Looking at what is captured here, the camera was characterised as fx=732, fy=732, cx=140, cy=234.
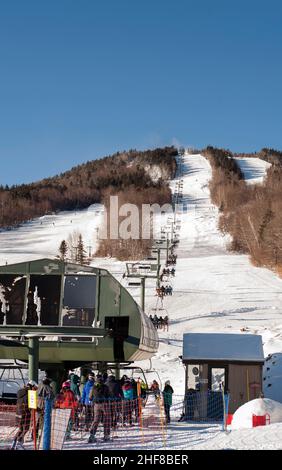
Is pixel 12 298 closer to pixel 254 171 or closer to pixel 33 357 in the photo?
pixel 33 357

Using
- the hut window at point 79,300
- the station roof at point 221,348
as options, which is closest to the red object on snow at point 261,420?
the hut window at point 79,300

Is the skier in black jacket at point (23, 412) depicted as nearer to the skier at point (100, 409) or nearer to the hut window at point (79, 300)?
the skier at point (100, 409)

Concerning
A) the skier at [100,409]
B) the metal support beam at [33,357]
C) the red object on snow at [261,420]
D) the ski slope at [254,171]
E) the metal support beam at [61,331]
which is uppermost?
the ski slope at [254,171]

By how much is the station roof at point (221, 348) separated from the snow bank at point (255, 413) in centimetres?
552

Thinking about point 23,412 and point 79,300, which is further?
point 79,300

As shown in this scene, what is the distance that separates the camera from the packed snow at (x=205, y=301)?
559 inches

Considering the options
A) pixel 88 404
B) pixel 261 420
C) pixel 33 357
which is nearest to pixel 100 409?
pixel 88 404

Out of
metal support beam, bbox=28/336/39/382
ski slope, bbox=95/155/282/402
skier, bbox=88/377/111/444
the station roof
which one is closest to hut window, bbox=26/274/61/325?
skier, bbox=88/377/111/444

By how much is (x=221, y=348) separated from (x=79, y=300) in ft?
17.1

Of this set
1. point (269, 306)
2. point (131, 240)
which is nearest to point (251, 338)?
point (269, 306)

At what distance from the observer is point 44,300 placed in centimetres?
1912

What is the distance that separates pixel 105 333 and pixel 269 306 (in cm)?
3263

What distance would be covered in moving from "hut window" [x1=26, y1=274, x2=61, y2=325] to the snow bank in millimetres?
5704

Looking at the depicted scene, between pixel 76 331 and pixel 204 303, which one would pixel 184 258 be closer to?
pixel 204 303
